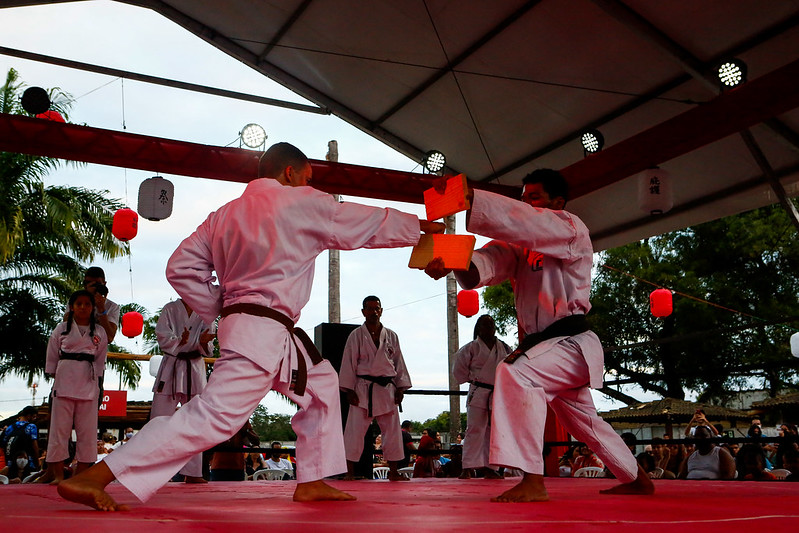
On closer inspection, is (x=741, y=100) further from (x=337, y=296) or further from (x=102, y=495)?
(x=337, y=296)

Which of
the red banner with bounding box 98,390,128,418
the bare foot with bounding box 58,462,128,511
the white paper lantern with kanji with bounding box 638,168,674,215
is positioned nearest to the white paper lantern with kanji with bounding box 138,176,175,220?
the white paper lantern with kanji with bounding box 638,168,674,215

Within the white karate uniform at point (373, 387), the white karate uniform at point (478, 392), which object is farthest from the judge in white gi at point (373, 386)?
the white karate uniform at point (478, 392)

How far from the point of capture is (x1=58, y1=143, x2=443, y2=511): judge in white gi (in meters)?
2.23

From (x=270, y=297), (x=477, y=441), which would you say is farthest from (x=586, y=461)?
(x=270, y=297)

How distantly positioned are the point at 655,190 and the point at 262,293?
5.35m

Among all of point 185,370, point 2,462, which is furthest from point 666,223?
point 2,462

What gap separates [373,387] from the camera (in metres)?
5.84

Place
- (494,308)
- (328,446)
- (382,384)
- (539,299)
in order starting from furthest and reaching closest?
(494,308) < (382,384) < (539,299) < (328,446)

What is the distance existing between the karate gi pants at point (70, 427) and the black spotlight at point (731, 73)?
5.66 metres

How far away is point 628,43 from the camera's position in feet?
21.8

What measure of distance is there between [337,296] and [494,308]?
19.1 feet

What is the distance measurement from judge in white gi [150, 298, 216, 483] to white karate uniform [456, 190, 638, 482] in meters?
2.63

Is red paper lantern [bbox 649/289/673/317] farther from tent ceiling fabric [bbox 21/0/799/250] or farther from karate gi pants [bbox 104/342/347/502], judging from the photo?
karate gi pants [bbox 104/342/347/502]

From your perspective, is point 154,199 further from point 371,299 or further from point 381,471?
point 381,471
